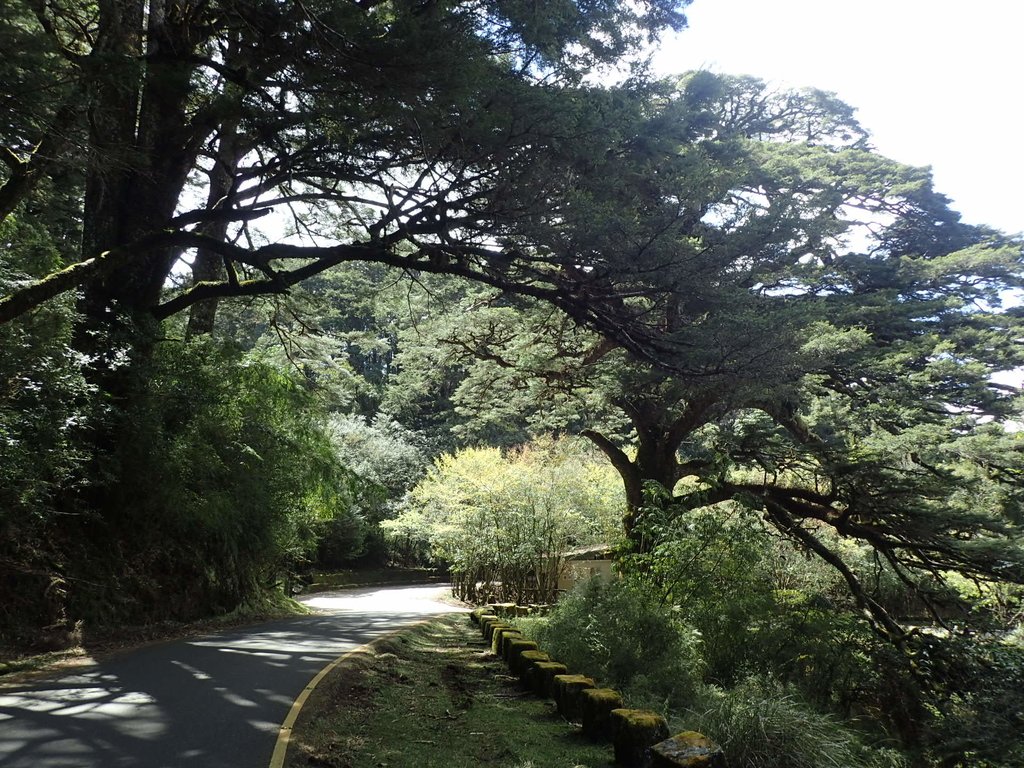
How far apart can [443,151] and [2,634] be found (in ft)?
28.9

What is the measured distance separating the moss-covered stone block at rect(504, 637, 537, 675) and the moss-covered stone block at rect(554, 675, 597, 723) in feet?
6.84

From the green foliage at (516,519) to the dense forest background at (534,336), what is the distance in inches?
183

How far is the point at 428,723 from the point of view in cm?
728

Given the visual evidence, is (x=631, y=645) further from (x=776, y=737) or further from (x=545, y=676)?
(x=776, y=737)

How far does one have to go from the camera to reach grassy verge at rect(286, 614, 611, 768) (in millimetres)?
5957

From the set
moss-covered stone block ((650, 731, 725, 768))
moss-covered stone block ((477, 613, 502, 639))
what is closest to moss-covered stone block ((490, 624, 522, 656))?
moss-covered stone block ((477, 613, 502, 639))

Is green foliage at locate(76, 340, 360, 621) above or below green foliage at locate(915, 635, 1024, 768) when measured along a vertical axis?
above

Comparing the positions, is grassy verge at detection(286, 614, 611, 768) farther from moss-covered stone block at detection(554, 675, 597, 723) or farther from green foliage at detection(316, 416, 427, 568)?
green foliage at detection(316, 416, 427, 568)

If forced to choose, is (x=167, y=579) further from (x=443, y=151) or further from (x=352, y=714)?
(x=443, y=151)

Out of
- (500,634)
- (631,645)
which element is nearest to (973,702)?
(631,645)

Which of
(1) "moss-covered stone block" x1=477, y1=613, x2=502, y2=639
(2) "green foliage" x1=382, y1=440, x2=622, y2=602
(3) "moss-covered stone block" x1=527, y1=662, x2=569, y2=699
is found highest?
(2) "green foliage" x1=382, y1=440, x2=622, y2=602

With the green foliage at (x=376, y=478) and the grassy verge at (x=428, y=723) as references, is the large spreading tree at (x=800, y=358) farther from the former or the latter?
the green foliage at (x=376, y=478)

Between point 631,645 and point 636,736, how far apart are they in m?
2.90

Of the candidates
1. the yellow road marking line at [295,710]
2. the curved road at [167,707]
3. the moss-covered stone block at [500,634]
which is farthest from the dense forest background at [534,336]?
the yellow road marking line at [295,710]
